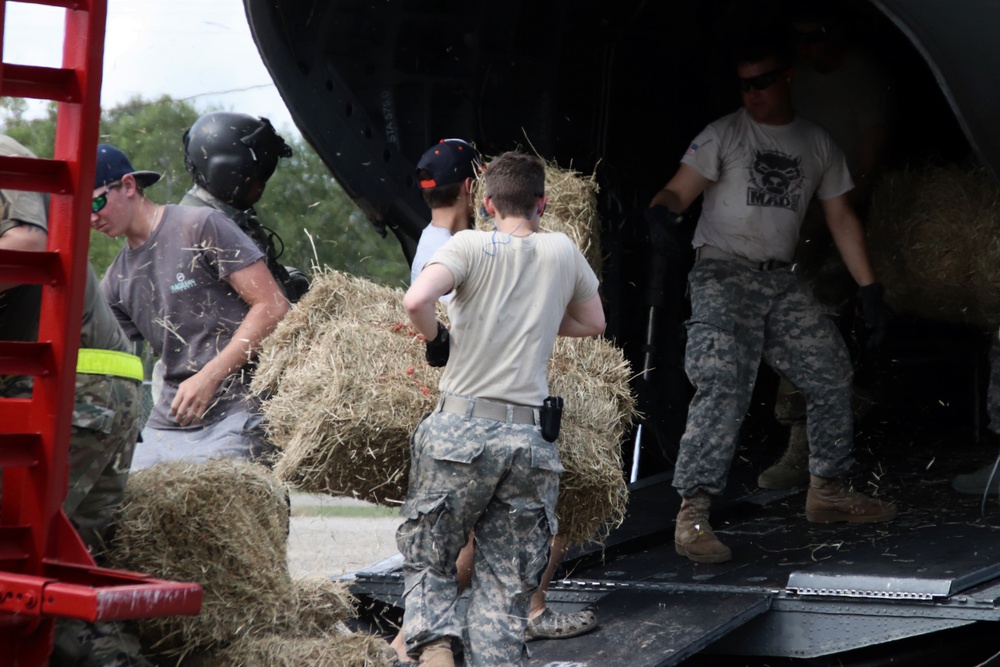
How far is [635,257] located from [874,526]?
5.41 feet

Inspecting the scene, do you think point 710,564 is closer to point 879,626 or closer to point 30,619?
point 879,626

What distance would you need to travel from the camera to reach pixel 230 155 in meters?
6.08

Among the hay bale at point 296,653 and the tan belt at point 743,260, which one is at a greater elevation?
the tan belt at point 743,260

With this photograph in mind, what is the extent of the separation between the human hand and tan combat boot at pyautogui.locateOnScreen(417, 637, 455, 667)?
1.34 meters

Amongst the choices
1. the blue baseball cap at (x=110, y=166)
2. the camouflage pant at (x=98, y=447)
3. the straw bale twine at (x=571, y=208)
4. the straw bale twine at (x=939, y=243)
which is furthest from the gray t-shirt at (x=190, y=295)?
the straw bale twine at (x=939, y=243)

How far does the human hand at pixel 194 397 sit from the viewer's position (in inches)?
199

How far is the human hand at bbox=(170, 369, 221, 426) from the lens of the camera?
505 centimetres

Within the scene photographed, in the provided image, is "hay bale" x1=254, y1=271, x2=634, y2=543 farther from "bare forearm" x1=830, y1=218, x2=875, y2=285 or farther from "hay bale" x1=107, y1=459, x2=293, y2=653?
"bare forearm" x1=830, y1=218, x2=875, y2=285

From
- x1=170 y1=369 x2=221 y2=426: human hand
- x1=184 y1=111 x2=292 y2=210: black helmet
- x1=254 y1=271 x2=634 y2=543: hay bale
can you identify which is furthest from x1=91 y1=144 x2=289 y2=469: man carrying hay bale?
x1=184 y1=111 x2=292 y2=210: black helmet

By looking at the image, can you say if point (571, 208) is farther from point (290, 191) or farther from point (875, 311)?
point (290, 191)

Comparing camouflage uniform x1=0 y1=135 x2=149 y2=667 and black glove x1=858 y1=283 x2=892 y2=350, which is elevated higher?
black glove x1=858 y1=283 x2=892 y2=350

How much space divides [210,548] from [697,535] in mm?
2267

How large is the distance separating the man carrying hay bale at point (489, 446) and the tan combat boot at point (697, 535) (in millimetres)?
1163

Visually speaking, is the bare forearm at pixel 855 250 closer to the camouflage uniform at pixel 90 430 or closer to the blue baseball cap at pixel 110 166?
the blue baseball cap at pixel 110 166
